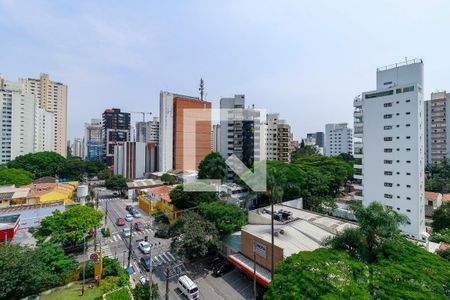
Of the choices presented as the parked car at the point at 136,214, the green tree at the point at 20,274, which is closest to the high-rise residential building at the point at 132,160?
the parked car at the point at 136,214

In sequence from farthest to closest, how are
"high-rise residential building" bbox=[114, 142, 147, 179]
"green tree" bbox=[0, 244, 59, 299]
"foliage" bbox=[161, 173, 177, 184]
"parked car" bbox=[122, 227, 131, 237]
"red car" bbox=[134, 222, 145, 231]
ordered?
"high-rise residential building" bbox=[114, 142, 147, 179] → "foliage" bbox=[161, 173, 177, 184] → "red car" bbox=[134, 222, 145, 231] → "parked car" bbox=[122, 227, 131, 237] → "green tree" bbox=[0, 244, 59, 299]

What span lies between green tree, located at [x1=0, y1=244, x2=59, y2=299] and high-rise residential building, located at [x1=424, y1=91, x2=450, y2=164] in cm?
6554

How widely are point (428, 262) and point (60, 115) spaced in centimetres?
9534

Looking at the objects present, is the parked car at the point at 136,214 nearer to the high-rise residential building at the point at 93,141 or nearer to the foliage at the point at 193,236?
the foliage at the point at 193,236

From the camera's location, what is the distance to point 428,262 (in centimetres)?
889

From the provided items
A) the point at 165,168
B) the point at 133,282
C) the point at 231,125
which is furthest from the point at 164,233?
the point at 165,168

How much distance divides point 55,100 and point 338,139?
10526cm

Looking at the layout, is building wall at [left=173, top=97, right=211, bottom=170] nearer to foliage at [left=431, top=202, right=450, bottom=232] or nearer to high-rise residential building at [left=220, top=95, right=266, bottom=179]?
high-rise residential building at [left=220, top=95, right=266, bottom=179]

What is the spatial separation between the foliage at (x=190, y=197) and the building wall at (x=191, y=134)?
26216 millimetres

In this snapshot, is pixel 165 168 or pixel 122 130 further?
pixel 122 130

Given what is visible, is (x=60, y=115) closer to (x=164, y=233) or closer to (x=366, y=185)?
(x=164, y=233)

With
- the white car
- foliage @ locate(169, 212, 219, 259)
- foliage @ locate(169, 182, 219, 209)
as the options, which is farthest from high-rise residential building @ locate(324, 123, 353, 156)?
the white car

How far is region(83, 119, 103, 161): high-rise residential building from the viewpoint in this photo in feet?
293

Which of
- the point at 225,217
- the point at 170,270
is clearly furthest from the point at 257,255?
the point at 170,270
